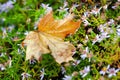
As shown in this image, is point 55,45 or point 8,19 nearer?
point 55,45

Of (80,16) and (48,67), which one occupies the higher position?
(80,16)

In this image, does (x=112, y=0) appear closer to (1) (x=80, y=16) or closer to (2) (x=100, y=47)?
(1) (x=80, y=16)

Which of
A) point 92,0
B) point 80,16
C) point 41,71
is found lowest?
point 41,71

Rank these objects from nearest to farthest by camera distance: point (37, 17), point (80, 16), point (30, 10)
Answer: point (80, 16) → point (37, 17) → point (30, 10)


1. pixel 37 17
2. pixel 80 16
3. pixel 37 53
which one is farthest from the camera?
pixel 37 17

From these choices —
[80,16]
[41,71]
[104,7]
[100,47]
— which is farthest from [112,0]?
[41,71]

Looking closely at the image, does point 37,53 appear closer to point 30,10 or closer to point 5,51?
point 5,51

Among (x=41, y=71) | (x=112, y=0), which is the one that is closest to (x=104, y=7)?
(x=112, y=0)
